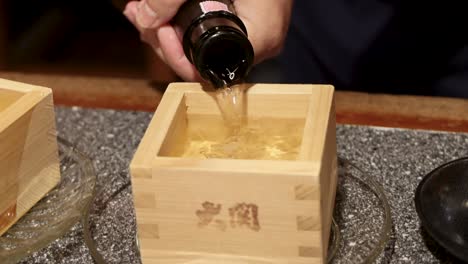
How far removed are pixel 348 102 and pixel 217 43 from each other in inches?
13.3

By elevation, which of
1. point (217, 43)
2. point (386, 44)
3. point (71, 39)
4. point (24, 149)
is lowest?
point (71, 39)

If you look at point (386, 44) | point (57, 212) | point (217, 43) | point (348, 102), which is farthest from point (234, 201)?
point (386, 44)

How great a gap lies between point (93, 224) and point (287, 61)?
621 mm

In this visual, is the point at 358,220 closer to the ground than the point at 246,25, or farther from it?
closer to the ground

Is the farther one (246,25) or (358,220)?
(246,25)

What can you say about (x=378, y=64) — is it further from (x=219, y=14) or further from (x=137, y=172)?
(x=137, y=172)

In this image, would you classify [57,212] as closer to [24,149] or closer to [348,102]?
[24,149]

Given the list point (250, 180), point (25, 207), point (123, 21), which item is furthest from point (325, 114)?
point (123, 21)

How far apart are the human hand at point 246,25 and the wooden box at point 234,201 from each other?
0.18 m

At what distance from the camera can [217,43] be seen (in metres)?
0.87

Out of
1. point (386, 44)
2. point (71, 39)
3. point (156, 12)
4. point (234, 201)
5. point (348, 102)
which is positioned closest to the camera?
point (234, 201)

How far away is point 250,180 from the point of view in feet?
2.55

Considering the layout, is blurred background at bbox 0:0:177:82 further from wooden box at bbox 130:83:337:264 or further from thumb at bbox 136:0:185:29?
wooden box at bbox 130:83:337:264

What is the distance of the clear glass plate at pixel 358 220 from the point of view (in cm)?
86
